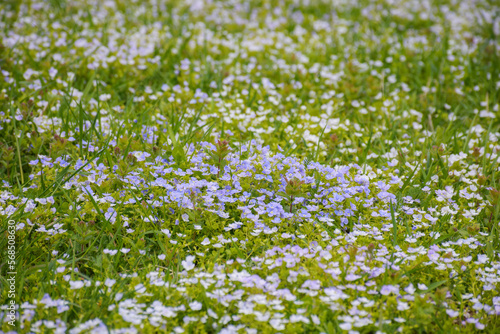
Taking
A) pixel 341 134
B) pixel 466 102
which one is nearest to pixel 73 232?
pixel 341 134

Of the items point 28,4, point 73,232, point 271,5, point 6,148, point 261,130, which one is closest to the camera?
point 73,232

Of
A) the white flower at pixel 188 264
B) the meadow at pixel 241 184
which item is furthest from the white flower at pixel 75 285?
the white flower at pixel 188 264

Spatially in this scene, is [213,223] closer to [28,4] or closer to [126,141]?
[126,141]

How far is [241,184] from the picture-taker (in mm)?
4035

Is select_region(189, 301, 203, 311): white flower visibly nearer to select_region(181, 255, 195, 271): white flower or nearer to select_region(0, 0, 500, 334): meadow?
select_region(0, 0, 500, 334): meadow

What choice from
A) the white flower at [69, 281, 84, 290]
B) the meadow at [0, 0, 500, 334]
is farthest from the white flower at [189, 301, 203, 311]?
the white flower at [69, 281, 84, 290]

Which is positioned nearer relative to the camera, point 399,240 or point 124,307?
point 124,307

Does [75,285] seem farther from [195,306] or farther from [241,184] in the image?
[241,184]

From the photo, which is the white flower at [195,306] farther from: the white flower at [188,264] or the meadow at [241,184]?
the white flower at [188,264]

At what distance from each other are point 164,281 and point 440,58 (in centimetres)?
563

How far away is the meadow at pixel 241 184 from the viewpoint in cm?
300

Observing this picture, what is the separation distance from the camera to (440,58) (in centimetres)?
704

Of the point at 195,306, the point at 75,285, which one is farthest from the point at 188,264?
the point at 75,285

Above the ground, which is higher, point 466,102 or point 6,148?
point 466,102
